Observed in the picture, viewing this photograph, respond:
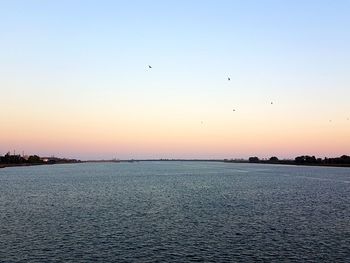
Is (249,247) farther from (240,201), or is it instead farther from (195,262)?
(240,201)

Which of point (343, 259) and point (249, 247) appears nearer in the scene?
point (343, 259)

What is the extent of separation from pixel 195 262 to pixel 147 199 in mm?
45109

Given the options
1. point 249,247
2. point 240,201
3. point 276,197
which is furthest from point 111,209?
point 276,197

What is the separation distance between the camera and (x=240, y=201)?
253 ft

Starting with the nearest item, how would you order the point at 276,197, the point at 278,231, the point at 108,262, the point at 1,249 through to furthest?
1. the point at 108,262
2. the point at 1,249
3. the point at 278,231
4. the point at 276,197

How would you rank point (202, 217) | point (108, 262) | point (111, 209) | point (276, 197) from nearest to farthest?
point (108, 262) → point (202, 217) → point (111, 209) → point (276, 197)

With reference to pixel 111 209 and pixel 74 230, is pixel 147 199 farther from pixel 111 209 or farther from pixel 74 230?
pixel 74 230

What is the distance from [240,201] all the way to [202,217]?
2170 cm

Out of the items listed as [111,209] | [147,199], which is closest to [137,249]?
[111,209]

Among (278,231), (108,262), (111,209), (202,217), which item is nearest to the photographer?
(108,262)

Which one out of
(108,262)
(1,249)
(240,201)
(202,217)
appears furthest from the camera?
(240,201)

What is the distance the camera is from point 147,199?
259ft

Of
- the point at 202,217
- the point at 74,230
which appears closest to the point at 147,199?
the point at 202,217

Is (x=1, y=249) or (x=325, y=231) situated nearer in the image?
(x=1, y=249)
